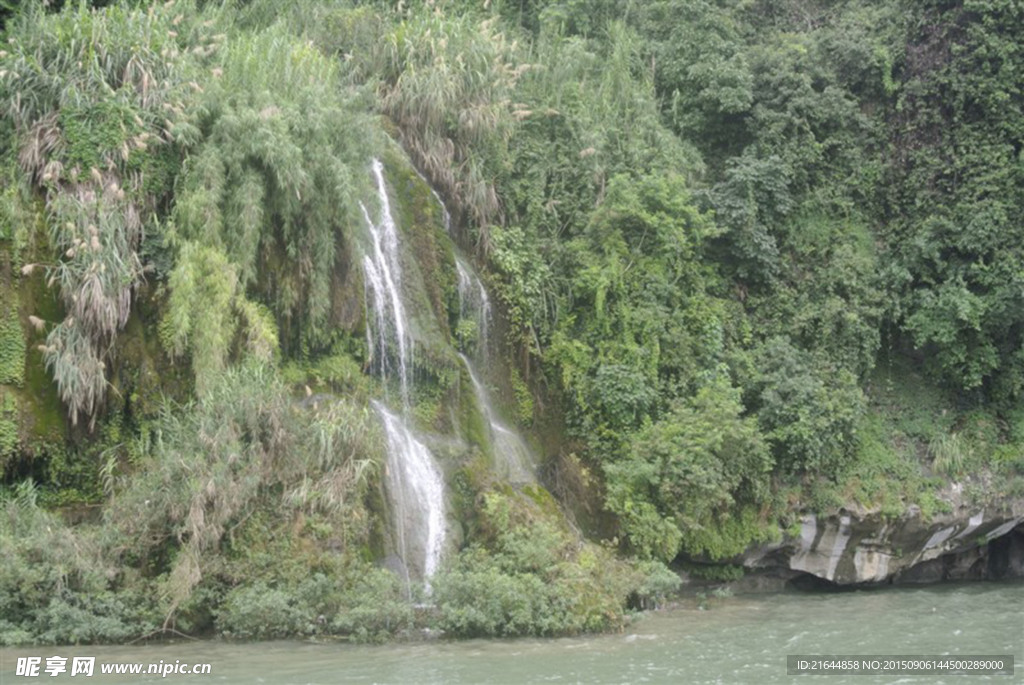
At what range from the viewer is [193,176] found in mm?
14375

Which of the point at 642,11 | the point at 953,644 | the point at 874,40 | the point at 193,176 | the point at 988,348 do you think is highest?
the point at 642,11

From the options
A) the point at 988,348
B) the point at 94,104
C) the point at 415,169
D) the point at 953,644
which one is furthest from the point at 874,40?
the point at 94,104

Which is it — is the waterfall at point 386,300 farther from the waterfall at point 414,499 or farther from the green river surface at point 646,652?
the green river surface at point 646,652

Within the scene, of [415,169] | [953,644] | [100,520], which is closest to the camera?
[953,644]

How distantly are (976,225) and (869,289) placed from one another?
2.09 m

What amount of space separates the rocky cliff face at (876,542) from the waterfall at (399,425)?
5.54m

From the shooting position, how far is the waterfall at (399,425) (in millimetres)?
13672

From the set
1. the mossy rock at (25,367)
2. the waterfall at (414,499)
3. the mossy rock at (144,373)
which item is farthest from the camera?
the mossy rock at (144,373)

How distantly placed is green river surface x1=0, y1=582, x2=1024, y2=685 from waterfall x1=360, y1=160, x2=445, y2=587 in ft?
5.87

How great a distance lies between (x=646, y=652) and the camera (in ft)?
38.4

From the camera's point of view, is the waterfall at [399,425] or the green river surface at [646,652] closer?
the green river surface at [646,652]

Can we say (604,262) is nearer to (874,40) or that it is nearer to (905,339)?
(905,339)

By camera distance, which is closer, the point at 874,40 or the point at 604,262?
the point at 604,262

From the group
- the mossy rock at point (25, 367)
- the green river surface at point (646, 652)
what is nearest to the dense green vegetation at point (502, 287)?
the mossy rock at point (25, 367)
